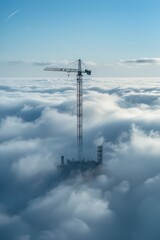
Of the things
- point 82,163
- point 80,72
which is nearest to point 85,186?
point 82,163

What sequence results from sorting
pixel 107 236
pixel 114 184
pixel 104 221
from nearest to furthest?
pixel 107 236
pixel 104 221
pixel 114 184

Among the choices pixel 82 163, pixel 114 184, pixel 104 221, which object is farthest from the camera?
pixel 114 184

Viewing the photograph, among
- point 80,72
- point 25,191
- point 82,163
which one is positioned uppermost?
point 80,72

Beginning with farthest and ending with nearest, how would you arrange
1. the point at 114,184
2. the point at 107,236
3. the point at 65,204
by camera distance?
the point at 114,184
the point at 65,204
the point at 107,236

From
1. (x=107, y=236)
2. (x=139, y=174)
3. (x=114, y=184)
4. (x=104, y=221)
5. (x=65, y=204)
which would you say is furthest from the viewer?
(x=139, y=174)

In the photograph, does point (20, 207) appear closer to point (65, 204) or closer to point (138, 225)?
point (65, 204)

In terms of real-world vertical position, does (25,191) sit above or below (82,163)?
below

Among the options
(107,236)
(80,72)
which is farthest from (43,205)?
(80,72)

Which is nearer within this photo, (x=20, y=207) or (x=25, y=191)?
(x=20, y=207)

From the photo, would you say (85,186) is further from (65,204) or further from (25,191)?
(25,191)
